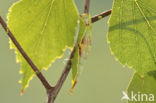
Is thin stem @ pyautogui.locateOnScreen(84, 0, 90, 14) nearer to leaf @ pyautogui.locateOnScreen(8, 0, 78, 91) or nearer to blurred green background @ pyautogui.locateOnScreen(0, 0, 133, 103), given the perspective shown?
leaf @ pyautogui.locateOnScreen(8, 0, 78, 91)

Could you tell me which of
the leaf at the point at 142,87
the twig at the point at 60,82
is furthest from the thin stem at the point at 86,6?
the leaf at the point at 142,87

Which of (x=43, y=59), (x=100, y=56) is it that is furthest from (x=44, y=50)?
(x=100, y=56)

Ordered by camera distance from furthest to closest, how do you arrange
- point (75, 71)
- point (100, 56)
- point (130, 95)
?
point (100, 56)
point (130, 95)
point (75, 71)

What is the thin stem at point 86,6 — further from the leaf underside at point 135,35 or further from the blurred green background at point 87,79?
the blurred green background at point 87,79

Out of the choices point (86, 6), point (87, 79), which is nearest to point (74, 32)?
point (86, 6)

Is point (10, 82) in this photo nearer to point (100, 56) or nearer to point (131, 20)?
point (100, 56)

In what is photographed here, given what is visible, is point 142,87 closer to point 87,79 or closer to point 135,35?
point 135,35
